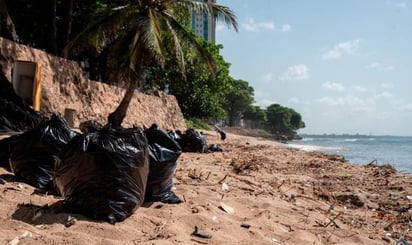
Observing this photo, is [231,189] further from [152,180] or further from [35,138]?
[35,138]

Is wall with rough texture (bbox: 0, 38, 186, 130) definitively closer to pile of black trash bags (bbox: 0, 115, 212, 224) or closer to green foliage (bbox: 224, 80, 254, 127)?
pile of black trash bags (bbox: 0, 115, 212, 224)

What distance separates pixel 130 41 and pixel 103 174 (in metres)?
9.80

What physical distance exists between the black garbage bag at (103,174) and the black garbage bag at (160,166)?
46 cm

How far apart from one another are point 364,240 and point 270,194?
A: 1498 millimetres

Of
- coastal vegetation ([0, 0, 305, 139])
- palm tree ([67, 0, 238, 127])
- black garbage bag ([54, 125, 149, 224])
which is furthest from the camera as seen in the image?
coastal vegetation ([0, 0, 305, 139])

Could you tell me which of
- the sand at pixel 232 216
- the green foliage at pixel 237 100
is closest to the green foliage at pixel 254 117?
the green foliage at pixel 237 100

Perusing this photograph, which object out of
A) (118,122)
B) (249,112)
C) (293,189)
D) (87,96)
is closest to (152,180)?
(293,189)

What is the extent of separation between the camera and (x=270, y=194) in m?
4.81

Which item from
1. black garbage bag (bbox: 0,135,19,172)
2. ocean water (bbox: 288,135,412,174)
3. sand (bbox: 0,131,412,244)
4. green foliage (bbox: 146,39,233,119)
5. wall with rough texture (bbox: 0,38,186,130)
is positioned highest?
green foliage (bbox: 146,39,233,119)

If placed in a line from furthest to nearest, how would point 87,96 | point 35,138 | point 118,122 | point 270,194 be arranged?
point 87,96
point 118,122
point 270,194
point 35,138

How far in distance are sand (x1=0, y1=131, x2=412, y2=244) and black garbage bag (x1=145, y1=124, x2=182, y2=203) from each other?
118 mm

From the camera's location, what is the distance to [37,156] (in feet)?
12.3

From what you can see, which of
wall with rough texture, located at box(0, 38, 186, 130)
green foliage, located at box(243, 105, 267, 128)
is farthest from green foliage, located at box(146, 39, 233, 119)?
green foliage, located at box(243, 105, 267, 128)

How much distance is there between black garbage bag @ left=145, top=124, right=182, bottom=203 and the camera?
11.5 ft
